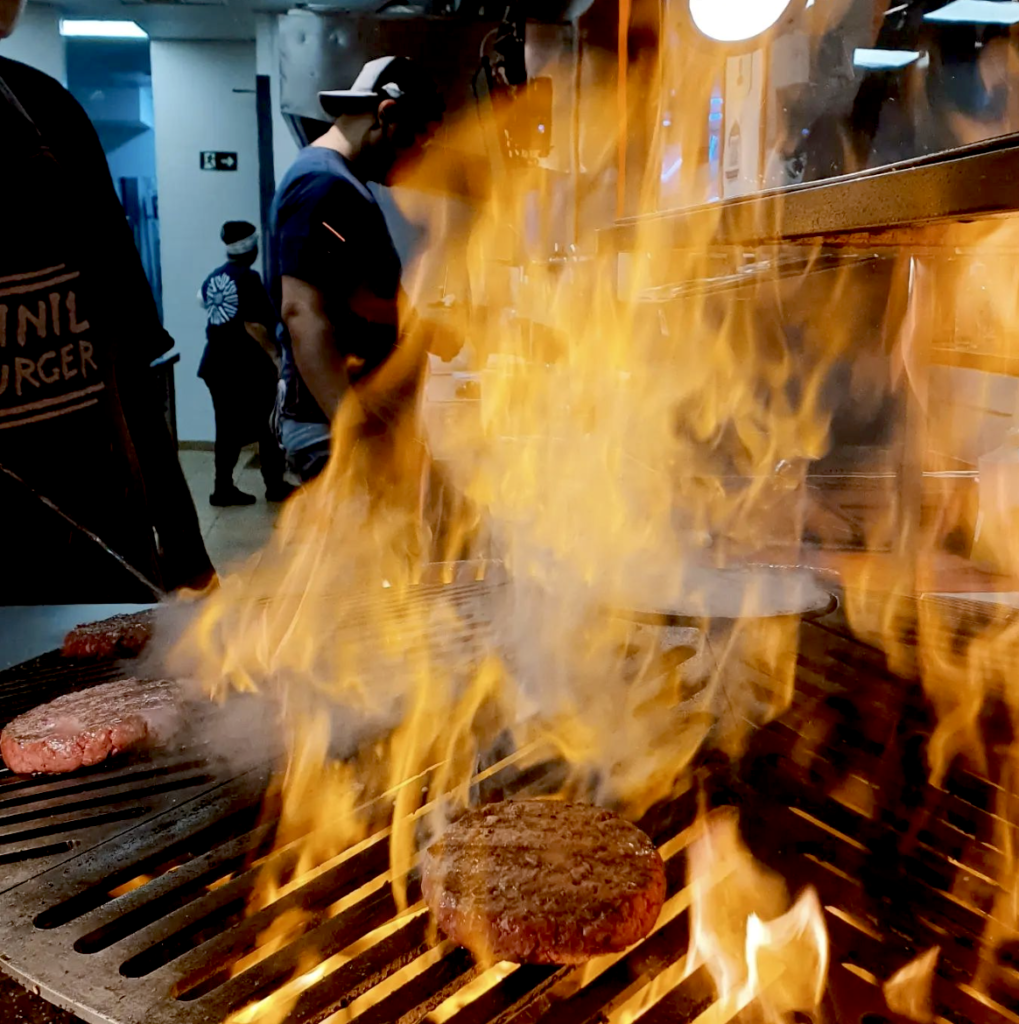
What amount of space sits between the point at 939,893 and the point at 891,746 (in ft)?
1.30

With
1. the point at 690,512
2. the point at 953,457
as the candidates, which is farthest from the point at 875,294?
the point at 690,512

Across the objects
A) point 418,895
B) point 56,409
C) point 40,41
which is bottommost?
point 418,895

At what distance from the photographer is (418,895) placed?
4.13 feet

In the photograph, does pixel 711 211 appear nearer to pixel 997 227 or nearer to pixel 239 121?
pixel 997 227

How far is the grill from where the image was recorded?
41.9 inches

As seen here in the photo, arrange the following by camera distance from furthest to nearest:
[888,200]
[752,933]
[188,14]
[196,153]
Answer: [196,153] → [188,14] → [752,933] → [888,200]

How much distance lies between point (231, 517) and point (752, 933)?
732 cm

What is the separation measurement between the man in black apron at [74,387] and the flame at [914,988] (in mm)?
1958

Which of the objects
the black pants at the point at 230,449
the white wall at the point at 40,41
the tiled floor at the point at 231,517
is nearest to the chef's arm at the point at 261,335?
the black pants at the point at 230,449

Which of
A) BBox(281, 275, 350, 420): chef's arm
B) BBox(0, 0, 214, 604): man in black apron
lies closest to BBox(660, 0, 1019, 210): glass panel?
BBox(281, 275, 350, 420): chef's arm

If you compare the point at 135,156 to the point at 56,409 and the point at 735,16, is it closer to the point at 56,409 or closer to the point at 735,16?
the point at 735,16

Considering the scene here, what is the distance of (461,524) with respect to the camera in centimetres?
440

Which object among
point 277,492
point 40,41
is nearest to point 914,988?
point 277,492

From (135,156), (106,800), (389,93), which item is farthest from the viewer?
(135,156)
